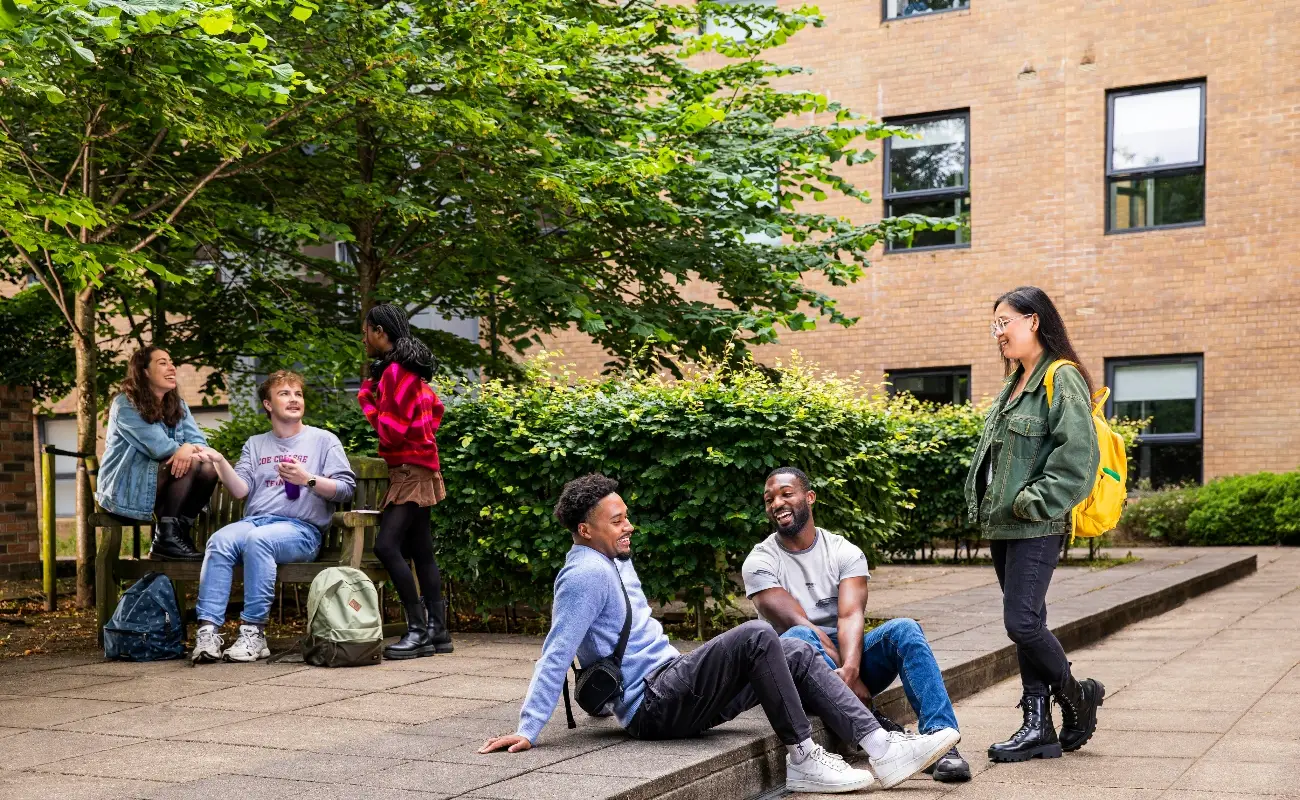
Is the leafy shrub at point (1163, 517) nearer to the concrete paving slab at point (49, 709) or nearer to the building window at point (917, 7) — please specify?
the building window at point (917, 7)

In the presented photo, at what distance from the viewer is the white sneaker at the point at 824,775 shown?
5.12 m

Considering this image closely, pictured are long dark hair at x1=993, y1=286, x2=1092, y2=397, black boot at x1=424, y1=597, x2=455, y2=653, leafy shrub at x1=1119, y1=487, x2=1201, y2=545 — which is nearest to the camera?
long dark hair at x1=993, y1=286, x2=1092, y2=397

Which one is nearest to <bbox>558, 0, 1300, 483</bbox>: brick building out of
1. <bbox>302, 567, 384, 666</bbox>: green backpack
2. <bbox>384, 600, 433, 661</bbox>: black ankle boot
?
<bbox>384, 600, 433, 661</bbox>: black ankle boot

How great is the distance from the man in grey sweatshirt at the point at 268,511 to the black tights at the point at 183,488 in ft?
0.43

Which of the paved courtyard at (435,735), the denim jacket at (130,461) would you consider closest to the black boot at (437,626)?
the paved courtyard at (435,735)

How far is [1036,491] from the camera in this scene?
5551 millimetres

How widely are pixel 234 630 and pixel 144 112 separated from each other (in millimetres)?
3145

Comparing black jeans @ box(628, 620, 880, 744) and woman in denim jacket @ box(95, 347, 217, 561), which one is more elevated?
woman in denim jacket @ box(95, 347, 217, 561)

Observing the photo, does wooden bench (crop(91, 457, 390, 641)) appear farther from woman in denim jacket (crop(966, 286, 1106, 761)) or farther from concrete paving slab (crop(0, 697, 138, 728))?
woman in denim jacket (crop(966, 286, 1106, 761))

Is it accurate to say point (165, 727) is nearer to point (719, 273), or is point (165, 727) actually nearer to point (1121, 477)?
point (1121, 477)

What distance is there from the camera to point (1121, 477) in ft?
19.0

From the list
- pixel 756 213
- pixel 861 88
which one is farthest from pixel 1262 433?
pixel 756 213

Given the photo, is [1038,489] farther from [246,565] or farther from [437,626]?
[246,565]

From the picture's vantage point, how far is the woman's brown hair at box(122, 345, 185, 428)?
775cm
